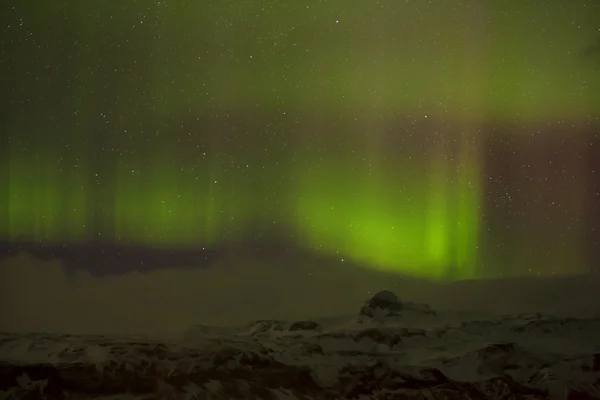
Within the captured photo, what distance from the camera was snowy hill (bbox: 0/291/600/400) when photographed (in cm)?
174

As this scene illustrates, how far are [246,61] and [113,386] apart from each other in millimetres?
940

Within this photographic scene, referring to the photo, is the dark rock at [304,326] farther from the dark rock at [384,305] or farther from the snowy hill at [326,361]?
the dark rock at [384,305]

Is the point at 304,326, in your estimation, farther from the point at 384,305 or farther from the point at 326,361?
the point at 384,305

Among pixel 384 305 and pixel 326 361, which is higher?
pixel 384 305

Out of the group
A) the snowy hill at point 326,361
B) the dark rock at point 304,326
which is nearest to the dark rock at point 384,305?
the snowy hill at point 326,361

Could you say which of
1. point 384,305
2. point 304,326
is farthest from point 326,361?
point 384,305

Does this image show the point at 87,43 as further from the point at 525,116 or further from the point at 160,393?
the point at 525,116

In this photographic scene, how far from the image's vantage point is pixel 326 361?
1.75m

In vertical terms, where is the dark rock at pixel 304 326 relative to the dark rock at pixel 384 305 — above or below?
below

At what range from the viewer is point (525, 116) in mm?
1805

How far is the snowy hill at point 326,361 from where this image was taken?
1736mm

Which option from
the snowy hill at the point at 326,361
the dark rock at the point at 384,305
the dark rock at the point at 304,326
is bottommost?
the snowy hill at the point at 326,361

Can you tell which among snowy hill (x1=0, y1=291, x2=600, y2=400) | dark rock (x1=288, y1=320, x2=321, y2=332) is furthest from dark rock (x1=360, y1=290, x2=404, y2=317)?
dark rock (x1=288, y1=320, x2=321, y2=332)

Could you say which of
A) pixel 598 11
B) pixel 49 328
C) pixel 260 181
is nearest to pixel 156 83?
pixel 260 181
